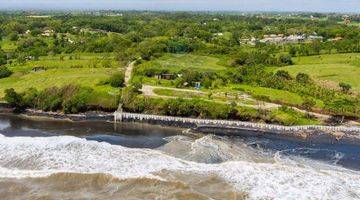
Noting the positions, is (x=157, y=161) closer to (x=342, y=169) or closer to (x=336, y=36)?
(x=342, y=169)

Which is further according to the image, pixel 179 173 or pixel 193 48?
pixel 193 48

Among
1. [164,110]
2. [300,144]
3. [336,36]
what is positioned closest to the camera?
[300,144]

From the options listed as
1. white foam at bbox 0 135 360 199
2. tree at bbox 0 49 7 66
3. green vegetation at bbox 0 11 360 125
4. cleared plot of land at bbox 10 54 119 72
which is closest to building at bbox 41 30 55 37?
green vegetation at bbox 0 11 360 125

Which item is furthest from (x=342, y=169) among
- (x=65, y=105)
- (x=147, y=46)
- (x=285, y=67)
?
(x=147, y=46)

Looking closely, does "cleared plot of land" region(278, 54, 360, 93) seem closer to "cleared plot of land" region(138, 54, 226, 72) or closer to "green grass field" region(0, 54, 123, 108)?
"cleared plot of land" region(138, 54, 226, 72)

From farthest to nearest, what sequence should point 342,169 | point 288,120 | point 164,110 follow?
point 164,110 < point 288,120 < point 342,169

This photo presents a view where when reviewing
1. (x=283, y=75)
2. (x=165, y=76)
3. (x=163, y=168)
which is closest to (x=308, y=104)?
(x=283, y=75)
